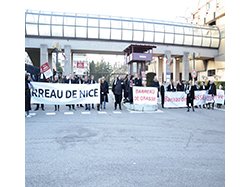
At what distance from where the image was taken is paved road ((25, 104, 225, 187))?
14.6 feet

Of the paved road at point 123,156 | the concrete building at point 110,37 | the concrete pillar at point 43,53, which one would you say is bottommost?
the paved road at point 123,156

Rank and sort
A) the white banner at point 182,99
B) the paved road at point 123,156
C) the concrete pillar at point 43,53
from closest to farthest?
the paved road at point 123,156 → the white banner at point 182,99 → the concrete pillar at point 43,53

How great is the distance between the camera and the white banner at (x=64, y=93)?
14.8m

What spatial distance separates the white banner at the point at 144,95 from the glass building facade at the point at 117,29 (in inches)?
1123

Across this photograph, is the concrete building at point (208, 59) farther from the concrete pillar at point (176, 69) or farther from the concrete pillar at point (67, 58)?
the concrete pillar at point (67, 58)

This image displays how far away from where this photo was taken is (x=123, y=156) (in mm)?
5918

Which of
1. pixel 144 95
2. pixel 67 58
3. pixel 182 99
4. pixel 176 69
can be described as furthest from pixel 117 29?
pixel 144 95

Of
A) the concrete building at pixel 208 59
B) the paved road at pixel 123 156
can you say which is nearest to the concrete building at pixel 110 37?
the concrete building at pixel 208 59

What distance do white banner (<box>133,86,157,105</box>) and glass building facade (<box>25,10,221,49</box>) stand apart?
28.5 metres

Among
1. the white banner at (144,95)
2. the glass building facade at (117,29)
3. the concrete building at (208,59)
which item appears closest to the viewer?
the white banner at (144,95)

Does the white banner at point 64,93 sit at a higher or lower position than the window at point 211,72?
lower

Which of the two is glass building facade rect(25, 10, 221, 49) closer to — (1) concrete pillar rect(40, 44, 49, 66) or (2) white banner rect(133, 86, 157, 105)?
(1) concrete pillar rect(40, 44, 49, 66)

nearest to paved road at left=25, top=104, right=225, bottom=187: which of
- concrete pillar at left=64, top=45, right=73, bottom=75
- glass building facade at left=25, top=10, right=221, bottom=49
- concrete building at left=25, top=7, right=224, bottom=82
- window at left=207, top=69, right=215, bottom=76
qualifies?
concrete building at left=25, top=7, right=224, bottom=82
